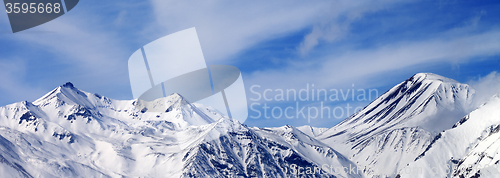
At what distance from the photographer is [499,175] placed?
7785 inches
